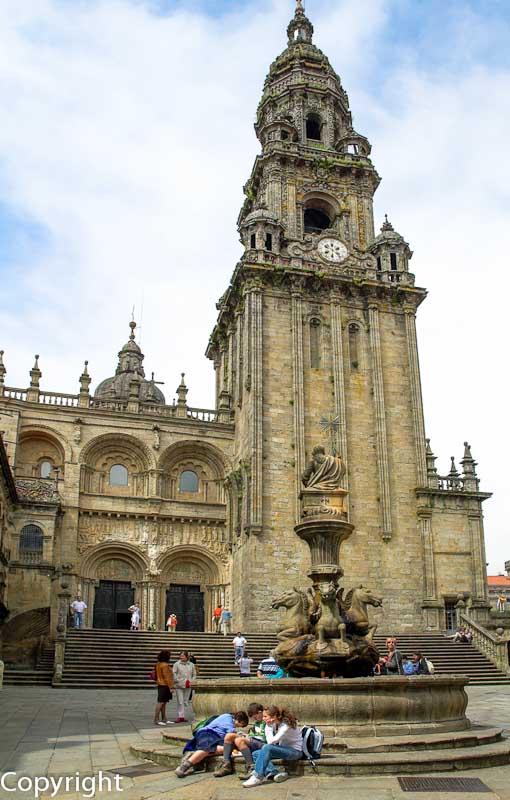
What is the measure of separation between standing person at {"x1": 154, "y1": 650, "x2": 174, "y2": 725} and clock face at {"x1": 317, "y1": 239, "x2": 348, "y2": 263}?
3080 centimetres

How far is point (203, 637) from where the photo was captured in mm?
31203

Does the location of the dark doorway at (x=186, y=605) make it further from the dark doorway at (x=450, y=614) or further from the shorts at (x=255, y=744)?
the shorts at (x=255, y=744)

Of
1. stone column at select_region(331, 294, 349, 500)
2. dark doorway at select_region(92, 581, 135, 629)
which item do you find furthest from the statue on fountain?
dark doorway at select_region(92, 581, 135, 629)

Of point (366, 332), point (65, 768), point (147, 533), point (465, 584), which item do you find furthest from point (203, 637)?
point (65, 768)

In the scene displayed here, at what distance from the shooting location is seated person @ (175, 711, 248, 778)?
9812mm

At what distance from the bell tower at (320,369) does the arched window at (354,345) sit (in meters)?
0.07

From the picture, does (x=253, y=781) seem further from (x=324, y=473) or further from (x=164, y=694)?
(x=324, y=473)

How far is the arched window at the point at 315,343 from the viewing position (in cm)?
4019

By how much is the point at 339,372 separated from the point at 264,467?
268 inches

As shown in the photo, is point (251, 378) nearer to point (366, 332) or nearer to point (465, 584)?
point (366, 332)

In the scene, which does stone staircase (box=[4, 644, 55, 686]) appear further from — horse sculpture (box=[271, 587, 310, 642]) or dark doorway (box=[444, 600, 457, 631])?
dark doorway (box=[444, 600, 457, 631])

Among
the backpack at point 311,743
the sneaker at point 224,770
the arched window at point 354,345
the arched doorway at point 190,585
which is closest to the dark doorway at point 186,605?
the arched doorway at point 190,585

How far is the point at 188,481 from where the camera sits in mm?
41469

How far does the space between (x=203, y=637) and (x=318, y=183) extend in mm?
27543
